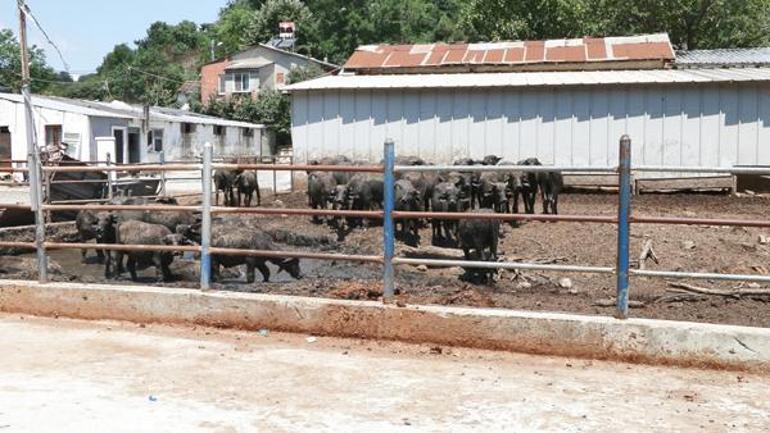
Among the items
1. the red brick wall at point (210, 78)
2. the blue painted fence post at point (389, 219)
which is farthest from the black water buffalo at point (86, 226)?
the red brick wall at point (210, 78)

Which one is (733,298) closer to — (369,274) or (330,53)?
(369,274)

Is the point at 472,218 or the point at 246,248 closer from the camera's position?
the point at 472,218

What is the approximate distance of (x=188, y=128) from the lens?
129 ft

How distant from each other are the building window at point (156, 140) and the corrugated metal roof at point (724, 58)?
21.8 m

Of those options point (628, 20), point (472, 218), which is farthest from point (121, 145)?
point (472, 218)

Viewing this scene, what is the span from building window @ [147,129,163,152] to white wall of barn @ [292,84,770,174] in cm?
1380

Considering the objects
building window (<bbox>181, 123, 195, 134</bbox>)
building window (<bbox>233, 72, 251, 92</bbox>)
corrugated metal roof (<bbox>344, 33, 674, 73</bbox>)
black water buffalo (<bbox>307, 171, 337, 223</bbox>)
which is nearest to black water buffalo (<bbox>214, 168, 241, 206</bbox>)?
black water buffalo (<bbox>307, 171, 337, 223</bbox>)

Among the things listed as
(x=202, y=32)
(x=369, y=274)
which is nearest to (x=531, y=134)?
(x=369, y=274)

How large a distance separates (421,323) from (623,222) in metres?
1.81

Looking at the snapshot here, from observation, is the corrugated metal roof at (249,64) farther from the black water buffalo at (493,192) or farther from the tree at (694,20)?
the black water buffalo at (493,192)

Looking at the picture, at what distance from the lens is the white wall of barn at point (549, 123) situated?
68.2 feet

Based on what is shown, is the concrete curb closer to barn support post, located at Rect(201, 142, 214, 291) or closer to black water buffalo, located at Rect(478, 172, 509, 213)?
barn support post, located at Rect(201, 142, 214, 291)

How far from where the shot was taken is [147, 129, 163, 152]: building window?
35.7 m

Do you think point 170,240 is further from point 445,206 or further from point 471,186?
point 471,186
